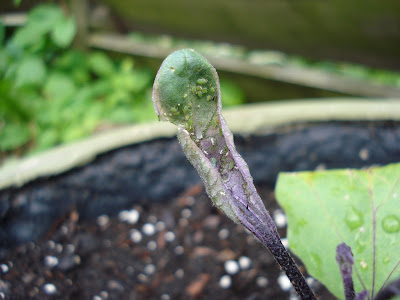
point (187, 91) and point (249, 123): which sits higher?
point (187, 91)

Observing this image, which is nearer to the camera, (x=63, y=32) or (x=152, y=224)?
(x=152, y=224)

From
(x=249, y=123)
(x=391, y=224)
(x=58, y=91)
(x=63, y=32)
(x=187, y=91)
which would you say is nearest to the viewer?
(x=187, y=91)

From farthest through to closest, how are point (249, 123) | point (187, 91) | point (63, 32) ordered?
point (63, 32), point (249, 123), point (187, 91)

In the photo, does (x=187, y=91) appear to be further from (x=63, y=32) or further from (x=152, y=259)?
(x=63, y=32)

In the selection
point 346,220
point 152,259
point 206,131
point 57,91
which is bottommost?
point 152,259

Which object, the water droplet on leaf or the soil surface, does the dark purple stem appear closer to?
the water droplet on leaf

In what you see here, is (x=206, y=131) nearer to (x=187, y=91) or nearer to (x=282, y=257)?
(x=187, y=91)

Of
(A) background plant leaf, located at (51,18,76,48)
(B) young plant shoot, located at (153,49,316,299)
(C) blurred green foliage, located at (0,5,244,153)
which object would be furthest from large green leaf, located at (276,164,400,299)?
(A) background plant leaf, located at (51,18,76,48)

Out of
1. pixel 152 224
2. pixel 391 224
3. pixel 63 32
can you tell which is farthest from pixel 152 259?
pixel 63 32
